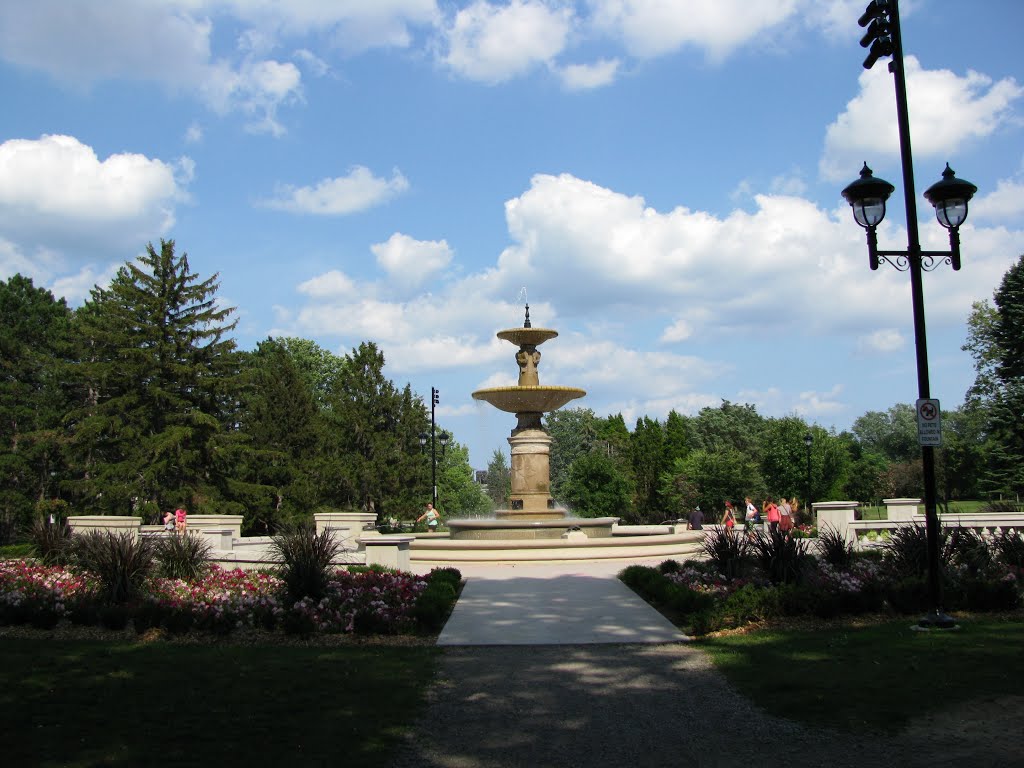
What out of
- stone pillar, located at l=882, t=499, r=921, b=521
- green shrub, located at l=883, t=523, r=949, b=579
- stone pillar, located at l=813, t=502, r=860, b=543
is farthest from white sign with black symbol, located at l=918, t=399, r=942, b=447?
stone pillar, located at l=882, t=499, r=921, b=521

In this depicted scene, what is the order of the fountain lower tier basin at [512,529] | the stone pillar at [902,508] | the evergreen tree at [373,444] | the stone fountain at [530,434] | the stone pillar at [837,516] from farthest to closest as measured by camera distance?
the evergreen tree at [373,444], the stone fountain at [530,434], the fountain lower tier basin at [512,529], the stone pillar at [902,508], the stone pillar at [837,516]

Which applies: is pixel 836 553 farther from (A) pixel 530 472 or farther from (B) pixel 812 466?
(B) pixel 812 466

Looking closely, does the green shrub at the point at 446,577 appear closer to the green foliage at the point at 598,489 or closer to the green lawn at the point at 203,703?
the green lawn at the point at 203,703

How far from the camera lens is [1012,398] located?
145 ft

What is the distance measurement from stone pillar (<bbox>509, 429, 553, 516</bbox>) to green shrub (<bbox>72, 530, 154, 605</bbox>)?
50.8 ft

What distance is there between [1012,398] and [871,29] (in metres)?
40.1

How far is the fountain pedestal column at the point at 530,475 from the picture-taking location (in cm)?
2717

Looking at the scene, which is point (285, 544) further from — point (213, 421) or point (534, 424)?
point (213, 421)

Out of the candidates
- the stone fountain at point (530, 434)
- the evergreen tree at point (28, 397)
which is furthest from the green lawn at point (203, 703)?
the evergreen tree at point (28, 397)

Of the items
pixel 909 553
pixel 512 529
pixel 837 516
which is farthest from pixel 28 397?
pixel 909 553

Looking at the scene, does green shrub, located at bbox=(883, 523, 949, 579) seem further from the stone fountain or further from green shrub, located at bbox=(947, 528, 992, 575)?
the stone fountain

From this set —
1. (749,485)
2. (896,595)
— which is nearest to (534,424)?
(896,595)

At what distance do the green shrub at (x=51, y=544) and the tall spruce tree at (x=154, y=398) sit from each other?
23.9 metres

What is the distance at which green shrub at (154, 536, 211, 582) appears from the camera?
13.7m
